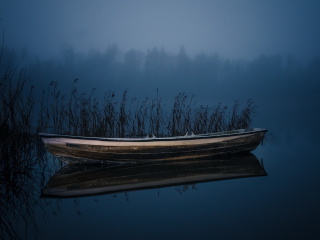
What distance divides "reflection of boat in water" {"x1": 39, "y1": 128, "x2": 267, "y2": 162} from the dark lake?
0.77 m

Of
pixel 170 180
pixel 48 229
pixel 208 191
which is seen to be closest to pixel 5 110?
pixel 48 229

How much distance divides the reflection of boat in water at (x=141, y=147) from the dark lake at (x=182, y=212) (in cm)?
77

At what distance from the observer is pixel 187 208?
4.49 m

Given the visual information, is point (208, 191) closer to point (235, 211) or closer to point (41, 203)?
point (235, 211)

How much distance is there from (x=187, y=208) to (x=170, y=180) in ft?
4.31

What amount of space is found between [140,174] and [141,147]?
70 centimetres

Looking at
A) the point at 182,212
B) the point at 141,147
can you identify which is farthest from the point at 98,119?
the point at 182,212

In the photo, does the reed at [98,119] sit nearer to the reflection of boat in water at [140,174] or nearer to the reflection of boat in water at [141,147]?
the reflection of boat in water at [141,147]

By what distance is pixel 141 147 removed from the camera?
666cm

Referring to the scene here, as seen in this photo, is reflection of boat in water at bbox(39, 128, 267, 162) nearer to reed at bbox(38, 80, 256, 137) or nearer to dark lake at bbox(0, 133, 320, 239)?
reed at bbox(38, 80, 256, 137)

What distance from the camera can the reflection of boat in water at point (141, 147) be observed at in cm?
630

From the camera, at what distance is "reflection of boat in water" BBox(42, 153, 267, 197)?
5.33m

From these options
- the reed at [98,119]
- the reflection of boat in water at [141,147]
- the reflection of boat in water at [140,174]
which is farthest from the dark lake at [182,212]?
the reed at [98,119]

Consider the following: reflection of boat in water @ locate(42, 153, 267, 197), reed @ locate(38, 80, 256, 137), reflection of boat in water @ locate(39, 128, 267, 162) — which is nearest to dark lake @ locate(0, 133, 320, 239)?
reflection of boat in water @ locate(42, 153, 267, 197)
